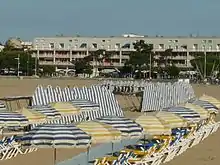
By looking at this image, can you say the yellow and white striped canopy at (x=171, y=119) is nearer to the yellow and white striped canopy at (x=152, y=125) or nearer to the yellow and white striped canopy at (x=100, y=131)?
the yellow and white striped canopy at (x=152, y=125)

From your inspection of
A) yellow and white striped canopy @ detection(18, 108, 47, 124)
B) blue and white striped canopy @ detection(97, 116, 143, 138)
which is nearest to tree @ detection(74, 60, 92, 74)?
yellow and white striped canopy @ detection(18, 108, 47, 124)

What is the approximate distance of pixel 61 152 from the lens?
14336mm

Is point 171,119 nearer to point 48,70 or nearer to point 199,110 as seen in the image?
point 199,110

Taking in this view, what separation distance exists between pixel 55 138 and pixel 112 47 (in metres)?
101

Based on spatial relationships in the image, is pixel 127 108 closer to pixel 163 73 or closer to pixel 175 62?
pixel 163 73

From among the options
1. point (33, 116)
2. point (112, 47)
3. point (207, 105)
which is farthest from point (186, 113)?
point (112, 47)

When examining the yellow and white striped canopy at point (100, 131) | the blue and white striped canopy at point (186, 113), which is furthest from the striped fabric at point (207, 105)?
the yellow and white striped canopy at point (100, 131)

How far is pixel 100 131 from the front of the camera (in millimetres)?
9797

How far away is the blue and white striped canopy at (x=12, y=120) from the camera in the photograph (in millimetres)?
11344

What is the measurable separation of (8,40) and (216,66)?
142 feet

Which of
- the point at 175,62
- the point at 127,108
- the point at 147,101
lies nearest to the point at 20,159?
the point at 147,101

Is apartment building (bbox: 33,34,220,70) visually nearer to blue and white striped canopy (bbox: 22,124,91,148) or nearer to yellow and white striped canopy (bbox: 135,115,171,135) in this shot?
yellow and white striped canopy (bbox: 135,115,171,135)

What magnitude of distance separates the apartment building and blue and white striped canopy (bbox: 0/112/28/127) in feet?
292

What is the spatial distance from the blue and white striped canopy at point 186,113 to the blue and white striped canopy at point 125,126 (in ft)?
10.1
